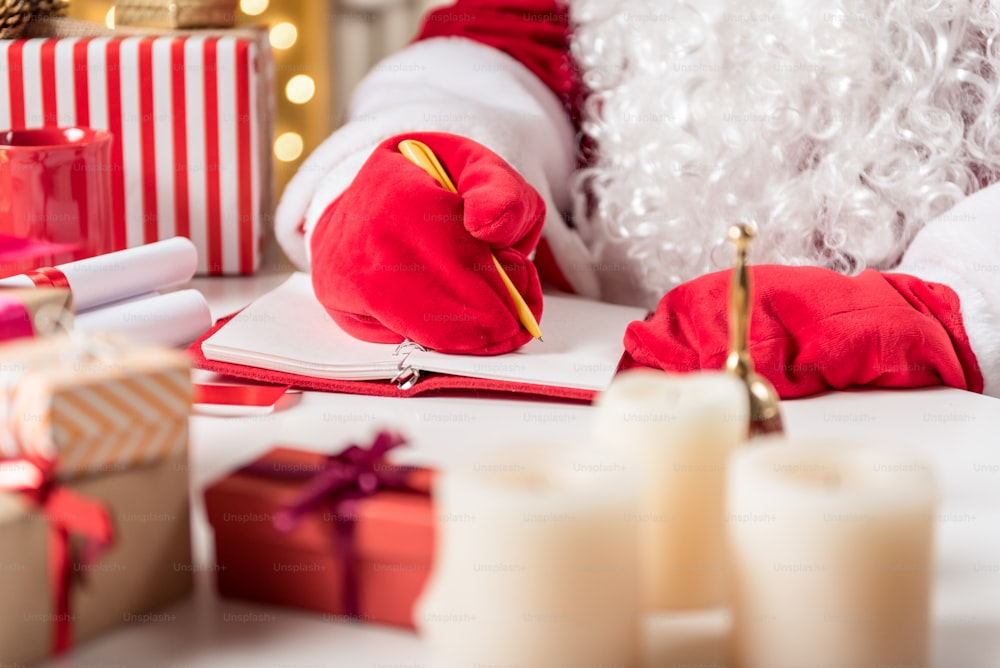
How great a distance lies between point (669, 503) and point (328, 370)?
1.50 ft

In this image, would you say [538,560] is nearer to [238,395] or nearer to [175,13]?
[238,395]

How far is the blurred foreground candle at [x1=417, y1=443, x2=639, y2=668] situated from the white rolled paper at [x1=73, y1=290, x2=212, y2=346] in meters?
0.55

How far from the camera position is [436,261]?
0.94 m

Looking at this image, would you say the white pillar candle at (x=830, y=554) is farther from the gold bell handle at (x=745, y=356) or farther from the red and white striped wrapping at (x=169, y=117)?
the red and white striped wrapping at (x=169, y=117)

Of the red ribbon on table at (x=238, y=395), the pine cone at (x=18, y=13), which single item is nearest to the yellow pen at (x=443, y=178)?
the red ribbon on table at (x=238, y=395)

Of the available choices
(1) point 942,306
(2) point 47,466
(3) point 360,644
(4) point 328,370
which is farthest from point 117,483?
(1) point 942,306

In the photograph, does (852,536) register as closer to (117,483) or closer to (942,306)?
(117,483)

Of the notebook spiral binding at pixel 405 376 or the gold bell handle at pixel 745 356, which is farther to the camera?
the notebook spiral binding at pixel 405 376

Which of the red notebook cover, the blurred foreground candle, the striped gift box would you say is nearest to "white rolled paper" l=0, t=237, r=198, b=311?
the red notebook cover

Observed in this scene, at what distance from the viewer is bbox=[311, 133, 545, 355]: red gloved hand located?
937mm

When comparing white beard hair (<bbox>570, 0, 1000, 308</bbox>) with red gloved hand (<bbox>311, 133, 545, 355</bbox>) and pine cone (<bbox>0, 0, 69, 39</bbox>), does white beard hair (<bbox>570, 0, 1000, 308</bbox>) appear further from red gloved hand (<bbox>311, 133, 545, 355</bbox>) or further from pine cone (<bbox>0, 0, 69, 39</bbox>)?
pine cone (<bbox>0, 0, 69, 39</bbox>)

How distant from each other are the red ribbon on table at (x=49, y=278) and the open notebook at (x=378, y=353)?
0.13 meters

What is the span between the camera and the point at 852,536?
1.48 ft

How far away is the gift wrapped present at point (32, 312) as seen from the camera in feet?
2.02
